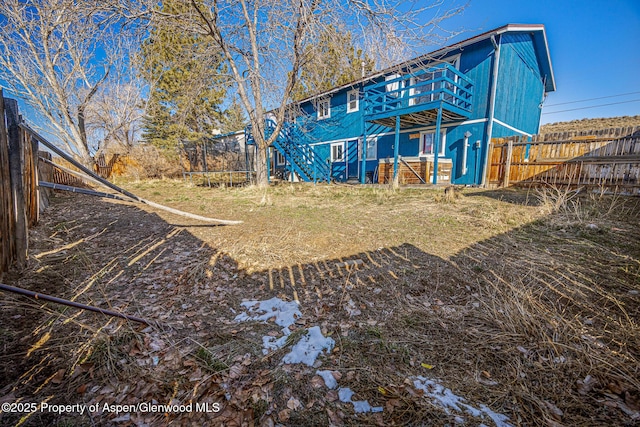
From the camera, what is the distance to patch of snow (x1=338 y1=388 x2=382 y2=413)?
1554mm

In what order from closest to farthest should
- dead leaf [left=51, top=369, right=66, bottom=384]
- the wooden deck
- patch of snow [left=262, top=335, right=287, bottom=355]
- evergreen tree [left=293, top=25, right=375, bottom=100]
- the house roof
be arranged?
dead leaf [left=51, top=369, right=66, bottom=384]
patch of snow [left=262, top=335, right=287, bottom=355]
evergreen tree [left=293, top=25, right=375, bottom=100]
the house roof
the wooden deck

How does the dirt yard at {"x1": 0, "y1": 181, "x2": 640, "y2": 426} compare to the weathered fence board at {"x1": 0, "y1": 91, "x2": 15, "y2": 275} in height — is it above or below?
below

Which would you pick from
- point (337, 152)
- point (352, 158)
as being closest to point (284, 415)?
point (352, 158)

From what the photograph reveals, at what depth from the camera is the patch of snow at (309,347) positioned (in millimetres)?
1954

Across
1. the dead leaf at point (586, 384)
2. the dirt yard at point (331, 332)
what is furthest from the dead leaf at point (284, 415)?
the dead leaf at point (586, 384)

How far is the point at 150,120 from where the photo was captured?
22625 mm

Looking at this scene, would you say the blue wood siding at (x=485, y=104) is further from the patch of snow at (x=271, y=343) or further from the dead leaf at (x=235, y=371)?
the dead leaf at (x=235, y=371)

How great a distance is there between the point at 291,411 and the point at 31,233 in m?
5.15

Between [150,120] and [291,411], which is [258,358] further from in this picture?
[150,120]

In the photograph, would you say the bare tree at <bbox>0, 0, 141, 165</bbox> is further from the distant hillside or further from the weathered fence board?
the distant hillside

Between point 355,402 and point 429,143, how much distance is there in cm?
1387

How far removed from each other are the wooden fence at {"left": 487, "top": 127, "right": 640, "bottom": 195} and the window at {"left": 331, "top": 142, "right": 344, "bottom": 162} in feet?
28.0

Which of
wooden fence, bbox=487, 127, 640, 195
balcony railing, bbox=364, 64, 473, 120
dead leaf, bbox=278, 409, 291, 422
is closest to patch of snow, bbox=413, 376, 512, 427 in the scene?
dead leaf, bbox=278, 409, 291, 422

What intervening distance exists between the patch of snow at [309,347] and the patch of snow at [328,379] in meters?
0.12
